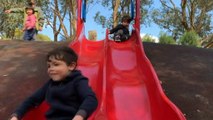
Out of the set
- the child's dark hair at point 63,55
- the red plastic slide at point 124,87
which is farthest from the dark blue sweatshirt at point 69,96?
the red plastic slide at point 124,87

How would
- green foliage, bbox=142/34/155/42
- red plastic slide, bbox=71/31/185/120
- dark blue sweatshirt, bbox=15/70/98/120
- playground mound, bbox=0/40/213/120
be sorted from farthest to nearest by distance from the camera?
1. green foliage, bbox=142/34/155/42
2. playground mound, bbox=0/40/213/120
3. red plastic slide, bbox=71/31/185/120
4. dark blue sweatshirt, bbox=15/70/98/120

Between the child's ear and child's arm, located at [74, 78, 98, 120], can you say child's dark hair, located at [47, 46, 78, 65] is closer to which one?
the child's ear

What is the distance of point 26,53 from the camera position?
26.6ft

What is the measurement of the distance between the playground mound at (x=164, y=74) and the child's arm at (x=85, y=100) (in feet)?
7.01

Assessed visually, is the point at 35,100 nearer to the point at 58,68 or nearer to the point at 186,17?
the point at 58,68

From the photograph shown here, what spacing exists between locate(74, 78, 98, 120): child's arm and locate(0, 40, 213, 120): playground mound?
2.14 meters

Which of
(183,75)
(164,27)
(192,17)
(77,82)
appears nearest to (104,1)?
(164,27)

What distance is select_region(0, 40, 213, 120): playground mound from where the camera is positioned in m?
5.65

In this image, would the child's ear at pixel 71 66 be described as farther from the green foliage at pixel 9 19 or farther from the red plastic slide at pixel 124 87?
the green foliage at pixel 9 19

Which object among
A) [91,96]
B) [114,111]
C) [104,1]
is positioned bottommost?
[114,111]

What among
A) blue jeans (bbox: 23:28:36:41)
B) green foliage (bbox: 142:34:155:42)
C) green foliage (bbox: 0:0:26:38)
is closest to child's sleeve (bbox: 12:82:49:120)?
blue jeans (bbox: 23:28:36:41)

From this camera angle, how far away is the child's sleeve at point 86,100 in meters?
3.10

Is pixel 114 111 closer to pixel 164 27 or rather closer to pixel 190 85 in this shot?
pixel 190 85

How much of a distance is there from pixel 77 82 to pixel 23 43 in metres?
6.26
